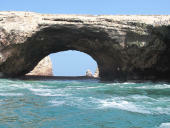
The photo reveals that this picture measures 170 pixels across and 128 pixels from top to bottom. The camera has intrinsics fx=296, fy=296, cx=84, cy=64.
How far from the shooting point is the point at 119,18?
21359 mm

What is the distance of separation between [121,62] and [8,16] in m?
9.21

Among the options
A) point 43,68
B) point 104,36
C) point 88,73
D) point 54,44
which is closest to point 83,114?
point 104,36

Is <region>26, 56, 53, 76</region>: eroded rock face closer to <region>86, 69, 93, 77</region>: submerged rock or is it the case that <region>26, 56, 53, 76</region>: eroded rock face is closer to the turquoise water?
<region>86, 69, 93, 77</region>: submerged rock

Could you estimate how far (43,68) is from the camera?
127ft

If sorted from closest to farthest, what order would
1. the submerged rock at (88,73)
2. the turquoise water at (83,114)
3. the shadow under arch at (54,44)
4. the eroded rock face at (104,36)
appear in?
the turquoise water at (83,114), the eroded rock face at (104,36), the shadow under arch at (54,44), the submerged rock at (88,73)

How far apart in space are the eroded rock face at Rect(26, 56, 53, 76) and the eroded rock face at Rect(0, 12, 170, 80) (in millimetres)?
14234

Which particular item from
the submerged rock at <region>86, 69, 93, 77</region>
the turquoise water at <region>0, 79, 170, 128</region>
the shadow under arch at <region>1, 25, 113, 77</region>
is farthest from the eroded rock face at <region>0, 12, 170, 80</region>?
the submerged rock at <region>86, 69, 93, 77</region>

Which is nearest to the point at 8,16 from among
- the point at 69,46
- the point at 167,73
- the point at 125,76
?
the point at 69,46

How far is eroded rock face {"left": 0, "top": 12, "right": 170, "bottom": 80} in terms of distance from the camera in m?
21.2

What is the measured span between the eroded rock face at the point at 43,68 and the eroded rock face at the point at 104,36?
1423cm

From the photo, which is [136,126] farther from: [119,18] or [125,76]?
[125,76]

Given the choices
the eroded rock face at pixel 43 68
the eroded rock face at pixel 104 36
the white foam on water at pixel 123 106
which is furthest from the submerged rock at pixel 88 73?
the white foam on water at pixel 123 106

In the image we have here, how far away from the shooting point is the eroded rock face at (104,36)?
69.4 feet

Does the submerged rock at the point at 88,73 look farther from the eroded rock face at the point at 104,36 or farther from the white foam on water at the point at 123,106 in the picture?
the white foam on water at the point at 123,106
